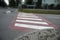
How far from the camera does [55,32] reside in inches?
123

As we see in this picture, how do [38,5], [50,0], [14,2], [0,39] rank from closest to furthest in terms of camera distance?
[0,39] → [38,5] → [50,0] → [14,2]

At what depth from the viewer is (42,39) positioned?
3076 mm

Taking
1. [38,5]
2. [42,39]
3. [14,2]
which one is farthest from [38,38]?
[14,2]

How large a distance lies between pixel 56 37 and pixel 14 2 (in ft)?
157

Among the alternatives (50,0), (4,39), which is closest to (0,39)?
(4,39)

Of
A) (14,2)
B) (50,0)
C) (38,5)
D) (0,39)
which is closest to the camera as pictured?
(0,39)

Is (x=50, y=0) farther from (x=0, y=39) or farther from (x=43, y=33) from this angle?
(x=43, y=33)

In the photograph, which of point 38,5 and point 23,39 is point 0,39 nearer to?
point 23,39

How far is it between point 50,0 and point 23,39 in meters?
35.4

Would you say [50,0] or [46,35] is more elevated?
[46,35]

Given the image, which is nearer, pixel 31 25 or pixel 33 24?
pixel 31 25

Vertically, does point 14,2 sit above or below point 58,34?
below

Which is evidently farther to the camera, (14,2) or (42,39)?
(14,2)

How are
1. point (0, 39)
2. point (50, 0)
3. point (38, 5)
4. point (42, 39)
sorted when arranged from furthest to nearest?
point (50, 0)
point (38, 5)
point (0, 39)
point (42, 39)
